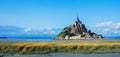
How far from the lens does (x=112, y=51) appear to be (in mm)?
75000

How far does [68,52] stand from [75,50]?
2.80 m

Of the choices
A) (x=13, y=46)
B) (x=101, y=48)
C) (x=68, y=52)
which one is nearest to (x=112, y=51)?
(x=101, y=48)

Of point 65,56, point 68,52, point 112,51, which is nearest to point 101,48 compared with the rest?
point 112,51

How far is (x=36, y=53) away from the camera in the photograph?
70.3 m

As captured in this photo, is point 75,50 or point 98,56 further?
point 75,50

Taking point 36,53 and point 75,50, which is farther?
point 75,50

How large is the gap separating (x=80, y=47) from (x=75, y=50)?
6.96 feet

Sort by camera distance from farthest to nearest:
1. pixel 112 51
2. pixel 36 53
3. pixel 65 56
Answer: pixel 112 51 → pixel 36 53 → pixel 65 56

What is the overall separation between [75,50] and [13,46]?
518 inches

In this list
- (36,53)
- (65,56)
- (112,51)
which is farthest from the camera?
(112,51)

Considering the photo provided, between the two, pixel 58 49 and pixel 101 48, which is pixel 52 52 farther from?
pixel 101 48

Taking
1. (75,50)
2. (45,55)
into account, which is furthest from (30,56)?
→ (75,50)

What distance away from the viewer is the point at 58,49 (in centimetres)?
7619

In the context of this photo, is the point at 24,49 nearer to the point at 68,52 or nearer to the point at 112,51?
the point at 68,52
